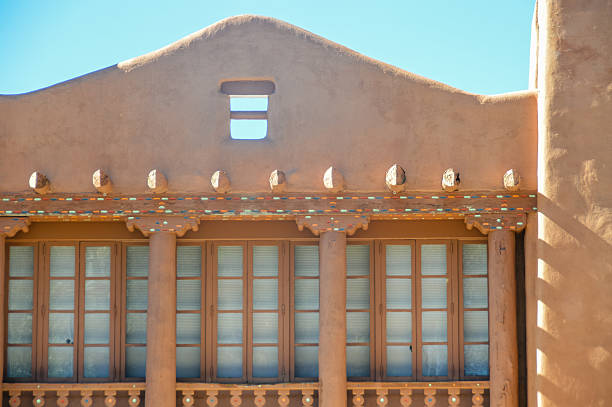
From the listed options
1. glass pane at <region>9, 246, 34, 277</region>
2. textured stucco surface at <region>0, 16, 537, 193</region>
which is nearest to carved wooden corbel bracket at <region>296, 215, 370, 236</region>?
textured stucco surface at <region>0, 16, 537, 193</region>

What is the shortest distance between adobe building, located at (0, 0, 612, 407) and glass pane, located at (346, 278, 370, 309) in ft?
0.14

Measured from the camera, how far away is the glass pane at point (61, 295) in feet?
29.9

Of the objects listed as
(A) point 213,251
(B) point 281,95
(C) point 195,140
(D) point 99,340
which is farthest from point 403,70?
(D) point 99,340

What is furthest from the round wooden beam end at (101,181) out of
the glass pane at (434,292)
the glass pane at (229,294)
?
the glass pane at (434,292)

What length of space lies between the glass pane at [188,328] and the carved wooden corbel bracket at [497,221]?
3750mm

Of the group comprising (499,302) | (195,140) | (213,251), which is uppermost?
(195,140)

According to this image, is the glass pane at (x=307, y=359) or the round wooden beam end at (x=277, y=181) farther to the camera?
the glass pane at (x=307, y=359)

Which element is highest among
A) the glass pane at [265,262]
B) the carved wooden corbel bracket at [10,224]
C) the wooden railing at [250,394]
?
the carved wooden corbel bracket at [10,224]

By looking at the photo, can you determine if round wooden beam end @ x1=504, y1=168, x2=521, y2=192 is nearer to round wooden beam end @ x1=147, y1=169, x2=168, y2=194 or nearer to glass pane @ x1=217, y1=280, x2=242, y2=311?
glass pane @ x1=217, y1=280, x2=242, y2=311

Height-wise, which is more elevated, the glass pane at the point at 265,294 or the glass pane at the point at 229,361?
the glass pane at the point at 265,294

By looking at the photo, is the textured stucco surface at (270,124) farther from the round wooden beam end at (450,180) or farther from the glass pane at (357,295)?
the glass pane at (357,295)

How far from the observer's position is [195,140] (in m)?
8.64

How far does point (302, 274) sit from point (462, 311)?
7.06 feet

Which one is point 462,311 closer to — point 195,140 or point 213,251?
point 213,251
